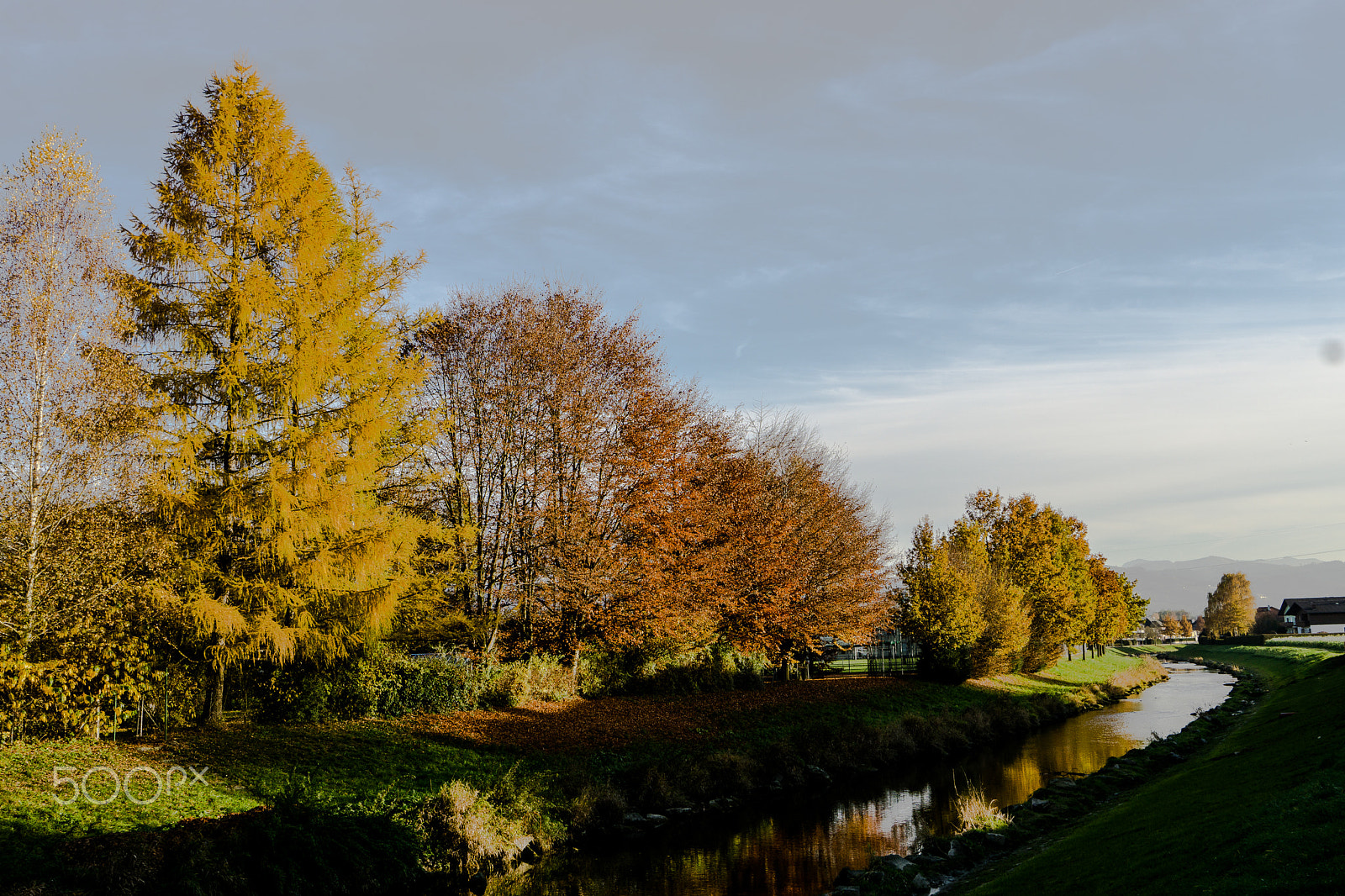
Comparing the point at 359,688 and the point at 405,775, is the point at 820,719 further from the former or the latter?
the point at 405,775

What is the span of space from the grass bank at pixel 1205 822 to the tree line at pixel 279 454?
13.8 m

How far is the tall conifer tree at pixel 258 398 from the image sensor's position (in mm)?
18109

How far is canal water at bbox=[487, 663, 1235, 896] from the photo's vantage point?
595 inches

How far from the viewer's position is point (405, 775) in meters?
17.3

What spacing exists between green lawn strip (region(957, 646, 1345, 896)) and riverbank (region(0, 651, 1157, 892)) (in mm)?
8724

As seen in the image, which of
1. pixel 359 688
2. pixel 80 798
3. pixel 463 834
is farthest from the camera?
pixel 359 688

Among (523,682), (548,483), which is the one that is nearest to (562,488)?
(548,483)

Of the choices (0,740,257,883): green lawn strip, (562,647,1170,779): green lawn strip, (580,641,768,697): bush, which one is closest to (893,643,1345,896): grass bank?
(562,647,1170,779): green lawn strip

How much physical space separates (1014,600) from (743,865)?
29151mm

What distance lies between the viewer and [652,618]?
2759 cm

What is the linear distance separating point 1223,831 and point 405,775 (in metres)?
14.6

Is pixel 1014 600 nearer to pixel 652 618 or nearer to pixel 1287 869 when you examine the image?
pixel 652 618

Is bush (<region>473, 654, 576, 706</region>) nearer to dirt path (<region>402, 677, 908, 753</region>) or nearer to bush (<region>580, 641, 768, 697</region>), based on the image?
dirt path (<region>402, 677, 908, 753</region>)

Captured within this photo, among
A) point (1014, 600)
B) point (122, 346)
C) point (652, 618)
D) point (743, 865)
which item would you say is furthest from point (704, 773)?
point (1014, 600)
